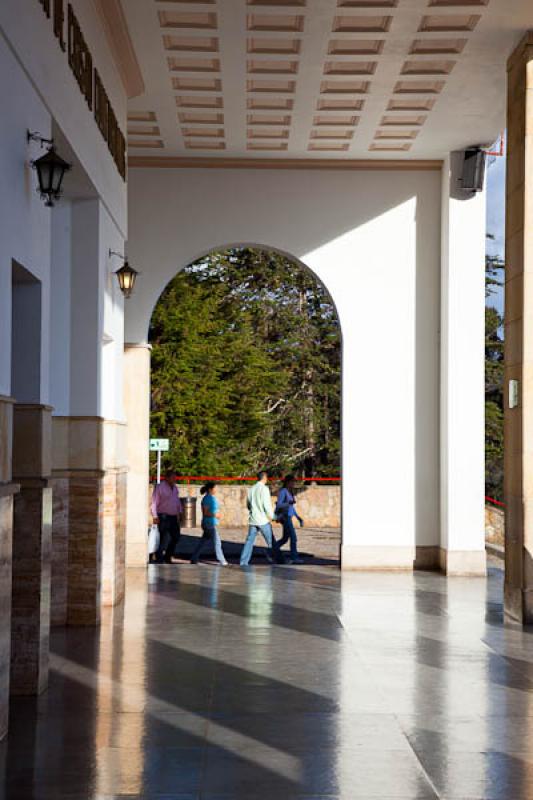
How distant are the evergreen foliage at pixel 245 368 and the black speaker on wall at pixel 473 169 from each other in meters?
18.7

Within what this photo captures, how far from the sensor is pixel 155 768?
21.8 feet

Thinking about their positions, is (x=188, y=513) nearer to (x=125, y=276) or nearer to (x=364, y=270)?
(x=364, y=270)

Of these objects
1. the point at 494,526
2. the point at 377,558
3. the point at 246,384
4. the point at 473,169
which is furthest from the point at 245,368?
the point at 473,169

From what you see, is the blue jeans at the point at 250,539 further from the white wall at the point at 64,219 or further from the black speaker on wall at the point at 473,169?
the black speaker on wall at the point at 473,169

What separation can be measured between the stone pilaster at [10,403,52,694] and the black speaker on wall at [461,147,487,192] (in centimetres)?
1081

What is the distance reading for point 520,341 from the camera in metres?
12.7

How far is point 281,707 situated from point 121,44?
8.22 meters

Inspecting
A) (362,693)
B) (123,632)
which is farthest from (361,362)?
(362,693)

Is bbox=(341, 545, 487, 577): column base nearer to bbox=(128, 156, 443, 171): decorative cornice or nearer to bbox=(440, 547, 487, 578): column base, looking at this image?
bbox=(440, 547, 487, 578): column base

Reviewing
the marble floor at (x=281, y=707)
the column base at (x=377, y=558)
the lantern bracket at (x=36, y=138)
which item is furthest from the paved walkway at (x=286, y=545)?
the lantern bracket at (x=36, y=138)

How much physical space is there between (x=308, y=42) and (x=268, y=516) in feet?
28.9

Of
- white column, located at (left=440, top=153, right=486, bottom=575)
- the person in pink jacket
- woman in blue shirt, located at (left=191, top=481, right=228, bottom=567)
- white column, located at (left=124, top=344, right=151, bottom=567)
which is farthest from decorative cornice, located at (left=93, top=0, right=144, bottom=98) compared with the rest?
woman in blue shirt, located at (left=191, top=481, right=228, bottom=567)

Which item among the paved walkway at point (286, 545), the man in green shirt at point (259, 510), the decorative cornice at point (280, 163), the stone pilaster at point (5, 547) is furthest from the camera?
the paved walkway at point (286, 545)

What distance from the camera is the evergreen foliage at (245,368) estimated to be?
36625 mm
